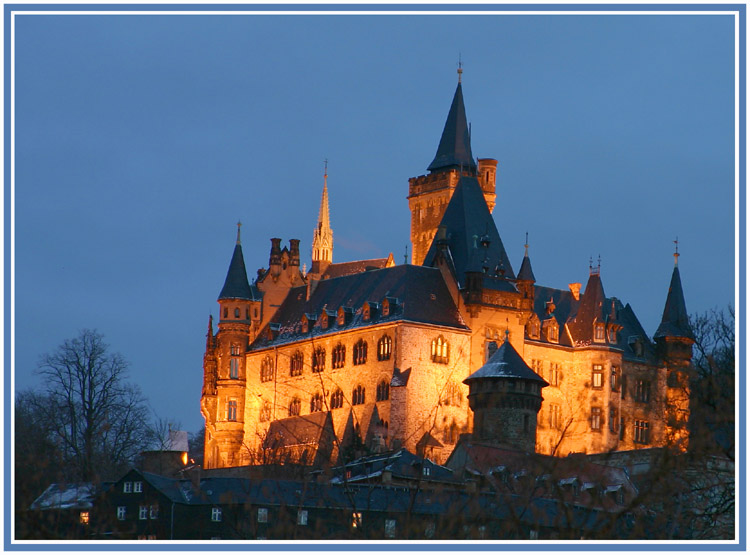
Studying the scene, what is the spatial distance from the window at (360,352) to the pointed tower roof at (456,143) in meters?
22.6

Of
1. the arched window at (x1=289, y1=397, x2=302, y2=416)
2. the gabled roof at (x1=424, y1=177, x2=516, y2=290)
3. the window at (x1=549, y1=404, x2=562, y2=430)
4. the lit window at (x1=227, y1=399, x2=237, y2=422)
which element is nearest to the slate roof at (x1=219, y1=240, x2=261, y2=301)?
the lit window at (x1=227, y1=399, x2=237, y2=422)

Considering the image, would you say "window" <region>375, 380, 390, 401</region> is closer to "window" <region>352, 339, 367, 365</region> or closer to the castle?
the castle

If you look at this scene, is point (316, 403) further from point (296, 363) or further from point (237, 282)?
point (237, 282)

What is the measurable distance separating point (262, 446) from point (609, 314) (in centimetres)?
2269

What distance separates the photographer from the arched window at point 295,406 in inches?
4621

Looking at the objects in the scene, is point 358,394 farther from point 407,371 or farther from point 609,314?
point 609,314

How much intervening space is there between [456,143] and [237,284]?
19.1m

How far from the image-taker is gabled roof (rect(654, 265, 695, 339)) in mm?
123062

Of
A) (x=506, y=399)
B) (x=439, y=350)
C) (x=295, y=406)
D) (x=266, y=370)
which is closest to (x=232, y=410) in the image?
(x=266, y=370)

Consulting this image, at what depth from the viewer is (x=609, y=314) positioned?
12081 centimetres

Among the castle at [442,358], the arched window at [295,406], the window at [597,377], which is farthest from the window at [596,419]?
the arched window at [295,406]

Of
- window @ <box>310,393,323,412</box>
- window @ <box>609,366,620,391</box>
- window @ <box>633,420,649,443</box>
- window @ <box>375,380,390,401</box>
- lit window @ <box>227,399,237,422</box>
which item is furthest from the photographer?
lit window @ <box>227,399,237,422</box>

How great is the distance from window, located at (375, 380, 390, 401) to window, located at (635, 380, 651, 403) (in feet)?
58.2

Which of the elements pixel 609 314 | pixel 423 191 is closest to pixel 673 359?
pixel 609 314
